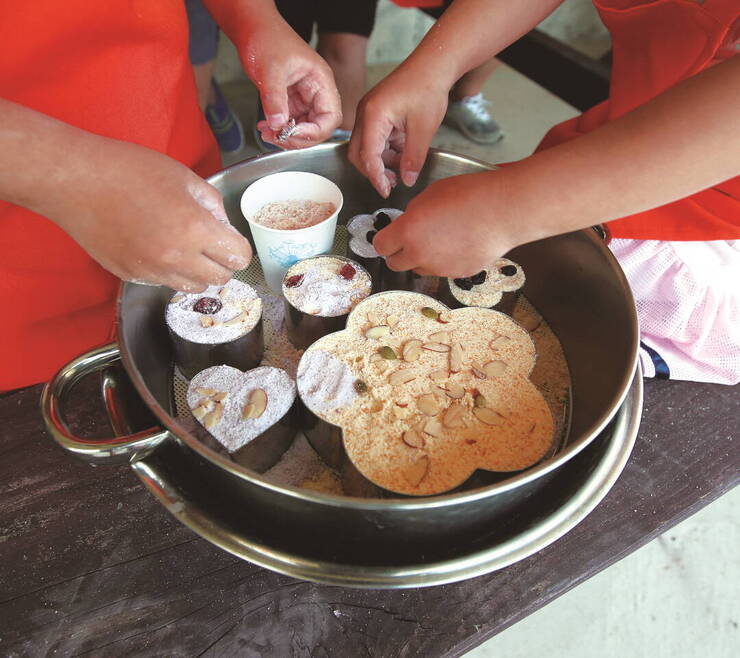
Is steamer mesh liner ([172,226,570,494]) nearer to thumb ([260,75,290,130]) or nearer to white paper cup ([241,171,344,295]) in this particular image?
white paper cup ([241,171,344,295])

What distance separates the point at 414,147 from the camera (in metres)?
0.85

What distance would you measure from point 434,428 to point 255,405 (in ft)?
0.70

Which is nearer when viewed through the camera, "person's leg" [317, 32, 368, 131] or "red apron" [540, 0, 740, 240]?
"red apron" [540, 0, 740, 240]

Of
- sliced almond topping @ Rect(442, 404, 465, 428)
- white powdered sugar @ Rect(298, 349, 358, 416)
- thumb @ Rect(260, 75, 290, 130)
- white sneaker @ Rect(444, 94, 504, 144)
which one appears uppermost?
thumb @ Rect(260, 75, 290, 130)

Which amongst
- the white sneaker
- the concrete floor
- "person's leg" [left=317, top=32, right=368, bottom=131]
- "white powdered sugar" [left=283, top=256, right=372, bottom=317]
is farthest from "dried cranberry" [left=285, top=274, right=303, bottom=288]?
the white sneaker

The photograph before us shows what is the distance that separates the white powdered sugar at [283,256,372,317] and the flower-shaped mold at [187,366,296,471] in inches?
4.6

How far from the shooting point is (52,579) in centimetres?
63

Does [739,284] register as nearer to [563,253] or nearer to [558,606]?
[563,253]

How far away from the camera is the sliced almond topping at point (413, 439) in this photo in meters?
0.68

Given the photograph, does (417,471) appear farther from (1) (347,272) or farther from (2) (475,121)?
(2) (475,121)

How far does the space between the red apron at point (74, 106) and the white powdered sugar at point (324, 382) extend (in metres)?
0.38

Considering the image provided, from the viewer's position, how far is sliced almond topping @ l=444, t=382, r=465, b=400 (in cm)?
73

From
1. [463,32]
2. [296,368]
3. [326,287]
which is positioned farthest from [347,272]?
[463,32]

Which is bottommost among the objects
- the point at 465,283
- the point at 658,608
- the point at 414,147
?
the point at 658,608
